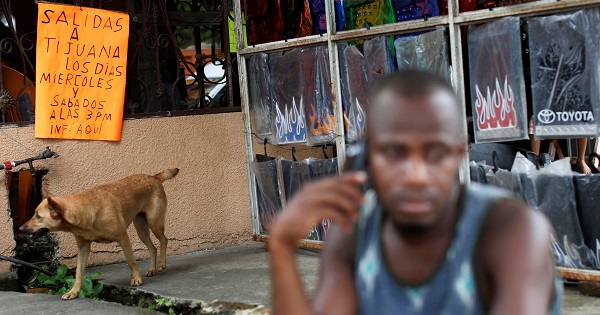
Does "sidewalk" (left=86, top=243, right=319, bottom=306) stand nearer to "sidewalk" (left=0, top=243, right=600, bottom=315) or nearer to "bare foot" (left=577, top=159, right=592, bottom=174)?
"sidewalk" (left=0, top=243, right=600, bottom=315)

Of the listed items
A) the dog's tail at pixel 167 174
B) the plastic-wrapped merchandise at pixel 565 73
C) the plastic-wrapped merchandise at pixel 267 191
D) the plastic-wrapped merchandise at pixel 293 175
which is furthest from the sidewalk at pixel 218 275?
the plastic-wrapped merchandise at pixel 565 73

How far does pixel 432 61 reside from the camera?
17.9 ft

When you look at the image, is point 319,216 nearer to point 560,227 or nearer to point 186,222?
point 560,227

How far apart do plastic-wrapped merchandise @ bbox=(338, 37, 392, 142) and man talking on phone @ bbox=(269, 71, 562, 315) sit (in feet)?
13.5

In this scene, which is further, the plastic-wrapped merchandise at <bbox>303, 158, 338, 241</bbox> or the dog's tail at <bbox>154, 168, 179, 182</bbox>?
the dog's tail at <bbox>154, 168, 179, 182</bbox>

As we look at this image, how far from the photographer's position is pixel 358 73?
5930 millimetres

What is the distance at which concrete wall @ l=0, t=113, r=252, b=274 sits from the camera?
21.5 ft

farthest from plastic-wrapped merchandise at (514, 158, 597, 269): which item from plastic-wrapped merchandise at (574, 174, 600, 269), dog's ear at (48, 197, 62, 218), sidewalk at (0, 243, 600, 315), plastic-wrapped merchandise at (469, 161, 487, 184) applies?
dog's ear at (48, 197, 62, 218)

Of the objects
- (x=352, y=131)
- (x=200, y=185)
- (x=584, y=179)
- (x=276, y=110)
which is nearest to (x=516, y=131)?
(x=584, y=179)

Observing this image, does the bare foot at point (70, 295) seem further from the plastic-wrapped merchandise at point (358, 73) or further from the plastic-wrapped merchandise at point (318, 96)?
the plastic-wrapped merchandise at point (358, 73)

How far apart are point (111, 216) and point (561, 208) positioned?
307 cm

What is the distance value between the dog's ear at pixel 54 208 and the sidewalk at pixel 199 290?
2.05 feet

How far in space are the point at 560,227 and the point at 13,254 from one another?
4.05 metres

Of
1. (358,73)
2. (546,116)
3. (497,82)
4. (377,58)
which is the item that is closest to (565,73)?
(546,116)
